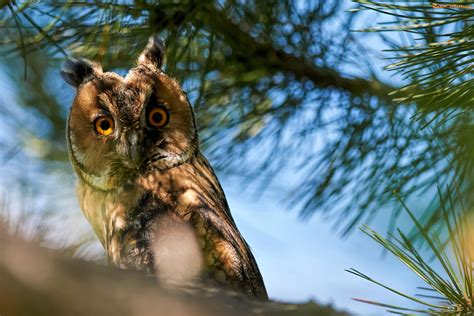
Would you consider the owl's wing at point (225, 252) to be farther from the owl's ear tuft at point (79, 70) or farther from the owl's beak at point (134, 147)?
the owl's ear tuft at point (79, 70)

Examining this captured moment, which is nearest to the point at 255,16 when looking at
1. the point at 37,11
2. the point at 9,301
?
the point at 37,11

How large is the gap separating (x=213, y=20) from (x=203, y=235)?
2.51 feet

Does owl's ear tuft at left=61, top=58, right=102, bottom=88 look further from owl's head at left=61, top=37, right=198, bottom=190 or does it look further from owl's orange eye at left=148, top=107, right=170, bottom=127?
owl's orange eye at left=148, top=107, right=170, bottom=127

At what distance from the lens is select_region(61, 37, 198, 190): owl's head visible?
1.98 meters

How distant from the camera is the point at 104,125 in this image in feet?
6.74

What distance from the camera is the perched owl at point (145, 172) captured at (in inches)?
71.4

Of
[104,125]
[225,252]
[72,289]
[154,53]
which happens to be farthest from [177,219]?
[72,289]

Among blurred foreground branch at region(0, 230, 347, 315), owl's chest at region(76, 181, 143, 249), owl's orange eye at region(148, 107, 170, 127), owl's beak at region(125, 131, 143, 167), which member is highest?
owl's orange eye at region(148, 107, 170, 127)

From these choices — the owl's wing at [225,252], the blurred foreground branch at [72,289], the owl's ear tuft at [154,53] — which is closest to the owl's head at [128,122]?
the owl's ear tuft at [154,53]

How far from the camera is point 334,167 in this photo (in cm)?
237

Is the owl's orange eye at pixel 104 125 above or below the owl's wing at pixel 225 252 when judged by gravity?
above

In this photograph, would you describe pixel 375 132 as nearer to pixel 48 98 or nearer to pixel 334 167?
pixel 334 167

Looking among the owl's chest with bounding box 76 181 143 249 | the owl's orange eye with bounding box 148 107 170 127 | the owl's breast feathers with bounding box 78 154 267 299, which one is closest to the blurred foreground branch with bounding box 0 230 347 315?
the owl's breast feathers with bounding box 78 154 267 299

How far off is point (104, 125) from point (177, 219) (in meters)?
0.40
